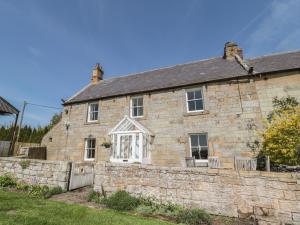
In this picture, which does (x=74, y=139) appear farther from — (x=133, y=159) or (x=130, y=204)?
(x=130, y=204)

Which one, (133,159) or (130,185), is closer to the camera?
(130,185)

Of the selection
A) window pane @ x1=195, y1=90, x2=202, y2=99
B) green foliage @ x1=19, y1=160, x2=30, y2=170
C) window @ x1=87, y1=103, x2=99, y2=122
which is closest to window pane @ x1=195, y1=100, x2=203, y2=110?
window pane @ x1=195, y1=90, x2=202, y2=99

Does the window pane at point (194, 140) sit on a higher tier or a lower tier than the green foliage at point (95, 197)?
higher

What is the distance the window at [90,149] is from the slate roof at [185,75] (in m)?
3.77

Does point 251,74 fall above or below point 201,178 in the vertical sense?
above

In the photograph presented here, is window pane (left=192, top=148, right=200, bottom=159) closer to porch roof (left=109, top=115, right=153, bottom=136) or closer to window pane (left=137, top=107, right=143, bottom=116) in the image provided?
porch roof (left=109, top=115, right=153, bottom=136)

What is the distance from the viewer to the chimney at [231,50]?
49.6 feet

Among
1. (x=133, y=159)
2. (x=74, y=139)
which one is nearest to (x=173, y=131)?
(x=133, y=159)

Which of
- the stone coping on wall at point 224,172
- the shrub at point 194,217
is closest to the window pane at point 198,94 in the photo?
the stone coping on wall at point 224,172

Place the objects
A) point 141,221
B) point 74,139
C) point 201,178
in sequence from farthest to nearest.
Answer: point 74,139, point 201,178, point 141,221

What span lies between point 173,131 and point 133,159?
11.0 ft

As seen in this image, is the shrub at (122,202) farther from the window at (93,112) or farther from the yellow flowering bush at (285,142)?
the window at (93,112)

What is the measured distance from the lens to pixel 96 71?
2080cm

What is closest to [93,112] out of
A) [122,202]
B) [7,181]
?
[7,181]
